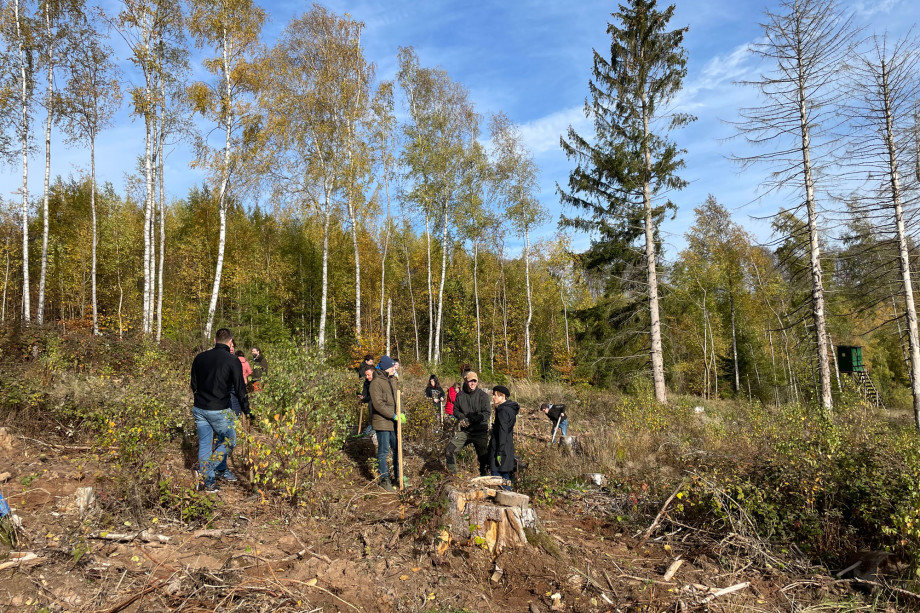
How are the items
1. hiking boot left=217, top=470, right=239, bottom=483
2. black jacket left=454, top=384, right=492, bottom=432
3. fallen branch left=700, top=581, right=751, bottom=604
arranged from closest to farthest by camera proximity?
fallen branch left=700, top=581, right=751, bottom=604 → hiking boot left=217, top=470, right=239, bottom=483 → black jacket left=454, top=384, right=492, bottom=432

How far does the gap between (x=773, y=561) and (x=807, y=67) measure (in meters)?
12.3

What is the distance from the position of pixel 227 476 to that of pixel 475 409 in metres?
3.02

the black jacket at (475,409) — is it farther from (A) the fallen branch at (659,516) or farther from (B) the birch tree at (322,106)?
(B) the birch tree at (322,106)

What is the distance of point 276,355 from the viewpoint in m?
5.95

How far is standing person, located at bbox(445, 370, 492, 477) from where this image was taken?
6.21 m

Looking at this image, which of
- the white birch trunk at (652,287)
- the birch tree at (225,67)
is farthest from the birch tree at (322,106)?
the white birch trunk at (652,287)

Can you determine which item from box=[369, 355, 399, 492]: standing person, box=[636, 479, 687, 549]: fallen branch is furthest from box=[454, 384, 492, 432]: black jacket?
box=[636, 479, 687, 549]: fallen branch

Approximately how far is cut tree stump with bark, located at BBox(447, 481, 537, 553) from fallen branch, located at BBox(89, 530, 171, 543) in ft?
7.68

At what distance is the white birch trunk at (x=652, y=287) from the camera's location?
42.9 ft

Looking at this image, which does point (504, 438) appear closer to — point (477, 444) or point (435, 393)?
point (477, 444)

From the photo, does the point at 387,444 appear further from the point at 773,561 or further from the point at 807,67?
the point at 807,67

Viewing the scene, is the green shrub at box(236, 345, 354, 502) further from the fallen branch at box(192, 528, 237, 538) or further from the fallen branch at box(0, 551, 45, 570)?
the fallen branch at box(0, 551, 45, 570)

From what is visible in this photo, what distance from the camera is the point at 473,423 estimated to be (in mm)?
6262

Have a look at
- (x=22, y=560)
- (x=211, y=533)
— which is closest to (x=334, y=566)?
(x=211, y=533)
